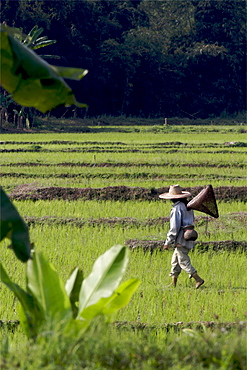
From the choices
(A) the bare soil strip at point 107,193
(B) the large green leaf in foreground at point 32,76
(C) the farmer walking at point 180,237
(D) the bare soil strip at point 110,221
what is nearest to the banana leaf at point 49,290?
(B) the large green leaf in foreground at point 32,76

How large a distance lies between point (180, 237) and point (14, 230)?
8.71 feet

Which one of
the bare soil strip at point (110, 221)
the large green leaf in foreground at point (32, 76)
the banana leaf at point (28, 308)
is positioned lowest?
the bare soil strip at point (110, 221)

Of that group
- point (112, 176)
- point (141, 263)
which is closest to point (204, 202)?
point (141, 263)

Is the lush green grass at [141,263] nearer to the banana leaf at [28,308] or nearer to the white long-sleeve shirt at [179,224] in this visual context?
the banana leaf at [28,308]

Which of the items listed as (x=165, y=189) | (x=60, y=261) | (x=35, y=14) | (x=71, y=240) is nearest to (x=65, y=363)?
(x=60, y=261)

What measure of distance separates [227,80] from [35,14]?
1537cm

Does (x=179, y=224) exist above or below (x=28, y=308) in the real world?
below

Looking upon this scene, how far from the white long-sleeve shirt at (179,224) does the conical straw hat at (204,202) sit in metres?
0.13

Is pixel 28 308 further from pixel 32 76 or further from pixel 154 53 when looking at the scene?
pixel 154 53

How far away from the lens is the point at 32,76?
2.61 m

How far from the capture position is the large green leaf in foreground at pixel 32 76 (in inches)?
101

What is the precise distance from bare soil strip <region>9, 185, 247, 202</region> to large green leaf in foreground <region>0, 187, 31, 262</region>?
7408 mm

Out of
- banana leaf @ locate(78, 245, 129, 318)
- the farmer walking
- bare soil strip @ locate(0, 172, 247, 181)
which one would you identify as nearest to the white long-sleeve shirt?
the farmer walking

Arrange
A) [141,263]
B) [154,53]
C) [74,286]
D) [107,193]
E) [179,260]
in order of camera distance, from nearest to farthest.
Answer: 1. [74,286]
2. [179,260]
3. [141,263]
4. [107,193]
5. [154,53]
